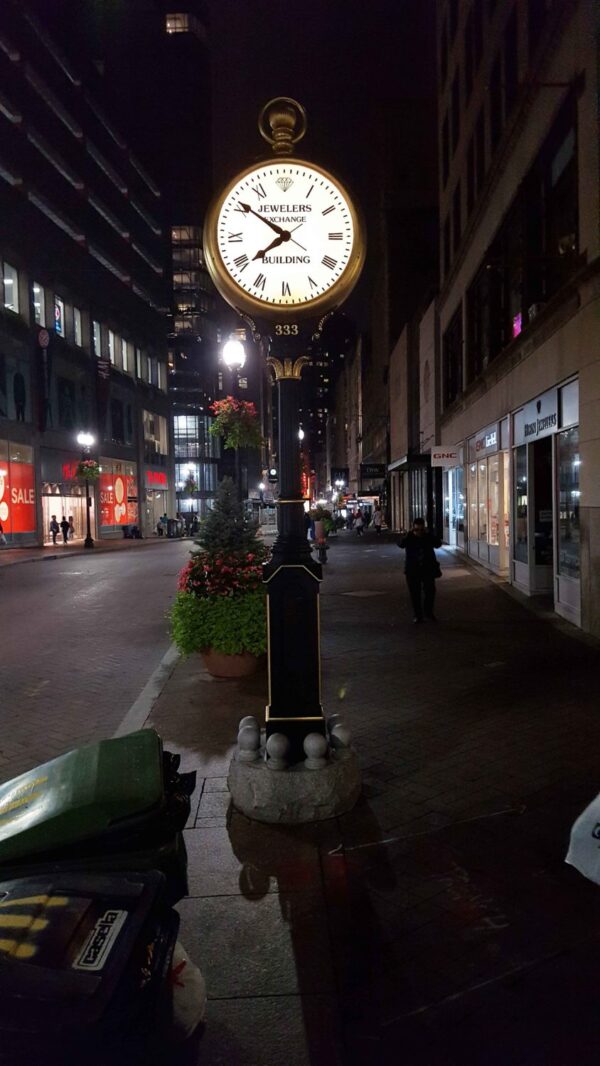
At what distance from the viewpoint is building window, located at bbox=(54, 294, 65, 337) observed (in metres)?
44.8

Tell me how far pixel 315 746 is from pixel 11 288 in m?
40.6

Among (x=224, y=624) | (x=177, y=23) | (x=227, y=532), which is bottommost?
(x=224, y=624)

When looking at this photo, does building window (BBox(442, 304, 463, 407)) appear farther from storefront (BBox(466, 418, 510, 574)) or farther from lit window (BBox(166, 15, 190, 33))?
lit window (BBox(166, 15, 190, 33))

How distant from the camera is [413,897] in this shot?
12.1 ft

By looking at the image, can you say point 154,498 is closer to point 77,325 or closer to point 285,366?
point 77,325

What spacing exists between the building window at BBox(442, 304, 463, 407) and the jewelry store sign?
10.2m

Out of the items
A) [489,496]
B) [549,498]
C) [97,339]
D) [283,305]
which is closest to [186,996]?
[283,305]

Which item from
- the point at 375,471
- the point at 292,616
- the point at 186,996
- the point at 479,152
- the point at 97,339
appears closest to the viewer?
the point at 186,996

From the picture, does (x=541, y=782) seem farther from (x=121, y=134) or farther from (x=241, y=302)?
(x=121, y=134)

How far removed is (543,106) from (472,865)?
1336 centimetres

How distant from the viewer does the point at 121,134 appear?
58.8 metres

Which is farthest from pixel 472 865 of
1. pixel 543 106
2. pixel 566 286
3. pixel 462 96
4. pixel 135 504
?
pixel 135 504

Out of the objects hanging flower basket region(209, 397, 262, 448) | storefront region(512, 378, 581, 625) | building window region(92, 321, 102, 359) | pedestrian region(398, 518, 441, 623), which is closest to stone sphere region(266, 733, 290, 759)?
pedestrian region(398, 518, 441, 623)

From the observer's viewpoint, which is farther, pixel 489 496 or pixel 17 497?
pixel 17 497
